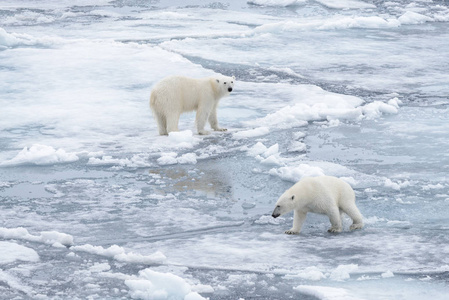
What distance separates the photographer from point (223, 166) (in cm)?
687

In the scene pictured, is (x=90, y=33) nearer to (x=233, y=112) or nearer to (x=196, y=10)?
(x=196, y=10)

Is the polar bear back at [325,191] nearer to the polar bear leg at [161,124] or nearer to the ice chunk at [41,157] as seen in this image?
the ice chunk at [41,157]

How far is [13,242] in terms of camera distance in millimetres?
5004

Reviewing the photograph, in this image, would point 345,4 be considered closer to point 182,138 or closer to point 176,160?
point 182,138

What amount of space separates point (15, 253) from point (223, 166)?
2526mm

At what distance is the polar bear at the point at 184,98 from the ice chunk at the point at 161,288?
3.69 meters

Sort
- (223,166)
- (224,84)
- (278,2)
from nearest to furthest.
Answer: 1. (223,166)
2. (224,84)
3. (278,2)

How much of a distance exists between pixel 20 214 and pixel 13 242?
25.0 inches

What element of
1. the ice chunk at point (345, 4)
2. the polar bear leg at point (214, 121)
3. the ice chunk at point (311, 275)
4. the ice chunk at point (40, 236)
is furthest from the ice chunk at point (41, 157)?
the ice chunk at point (345, 4)

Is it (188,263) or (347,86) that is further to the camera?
(347,86)

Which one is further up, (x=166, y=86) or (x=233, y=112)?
(x=166, y=86)

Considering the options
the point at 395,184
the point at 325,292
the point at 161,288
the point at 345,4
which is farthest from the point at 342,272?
the point at 345,4

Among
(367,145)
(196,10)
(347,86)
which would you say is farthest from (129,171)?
(196,10)

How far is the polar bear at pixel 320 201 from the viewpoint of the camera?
16.8 ft
